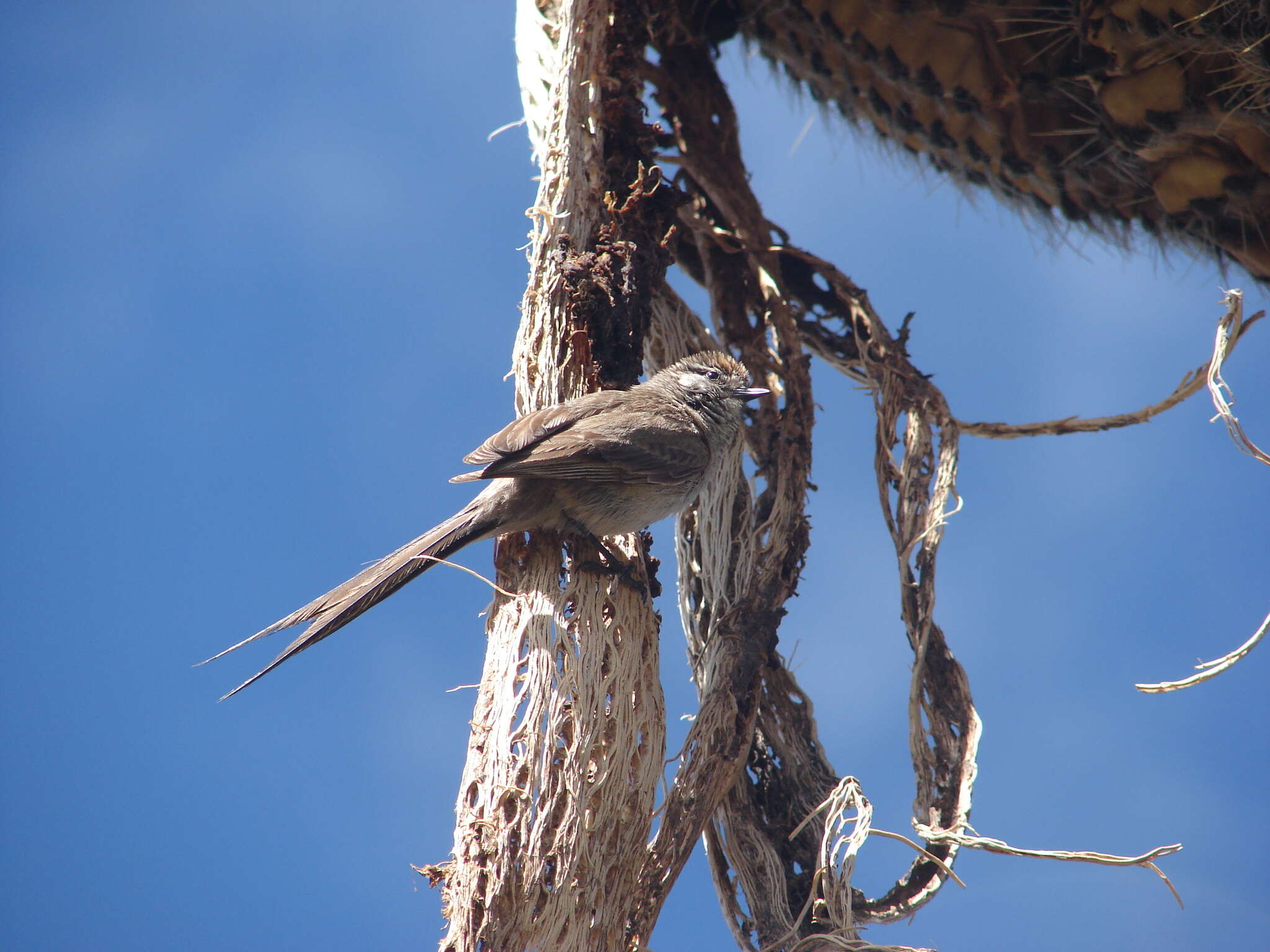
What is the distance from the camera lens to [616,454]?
2820mm

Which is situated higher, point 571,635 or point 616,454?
point 616,454

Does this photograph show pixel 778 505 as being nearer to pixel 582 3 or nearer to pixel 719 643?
pixel 719 643

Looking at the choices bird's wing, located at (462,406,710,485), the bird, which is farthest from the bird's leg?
bird's wing, located at (462,406,710,485)

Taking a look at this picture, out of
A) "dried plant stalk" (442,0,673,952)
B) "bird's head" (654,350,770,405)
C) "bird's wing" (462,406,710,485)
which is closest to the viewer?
"dried plant stalk" (442,0,673,952)

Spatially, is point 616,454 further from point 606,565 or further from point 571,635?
point 571,635

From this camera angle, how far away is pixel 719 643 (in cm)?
307

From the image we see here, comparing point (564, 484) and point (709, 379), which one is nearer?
point (564, 484)

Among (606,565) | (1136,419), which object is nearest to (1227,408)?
(1136,419)

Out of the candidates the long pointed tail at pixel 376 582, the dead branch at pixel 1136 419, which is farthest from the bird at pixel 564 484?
the dead branch at pixel 1136 419

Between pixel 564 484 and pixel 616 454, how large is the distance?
0.18m

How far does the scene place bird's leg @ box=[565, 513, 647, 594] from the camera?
2711 millimetres

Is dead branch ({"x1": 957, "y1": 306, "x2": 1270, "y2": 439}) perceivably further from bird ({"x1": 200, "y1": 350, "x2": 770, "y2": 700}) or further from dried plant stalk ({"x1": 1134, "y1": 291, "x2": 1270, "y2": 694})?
bird ({"x1": 200, "y1": 350, "x2": 770, "y2": 700})

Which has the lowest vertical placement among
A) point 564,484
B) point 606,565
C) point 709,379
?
point 606,565

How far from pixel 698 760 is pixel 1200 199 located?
2539 millimetres
